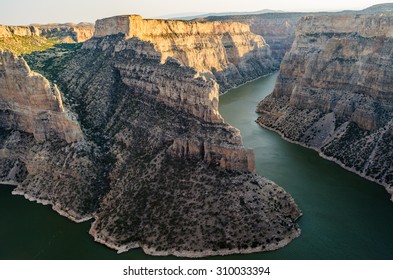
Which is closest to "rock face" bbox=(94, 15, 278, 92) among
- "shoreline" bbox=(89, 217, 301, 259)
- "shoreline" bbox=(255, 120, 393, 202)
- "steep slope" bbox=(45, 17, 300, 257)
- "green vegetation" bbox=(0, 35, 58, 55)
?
"green vegetation" bbox=(0, 35, 58, 55)

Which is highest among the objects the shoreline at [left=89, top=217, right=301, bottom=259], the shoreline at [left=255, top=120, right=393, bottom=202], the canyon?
the canyon

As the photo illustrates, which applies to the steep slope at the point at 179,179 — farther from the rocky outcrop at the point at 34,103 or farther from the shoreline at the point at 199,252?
the rocky outcrop at the point at 34,103

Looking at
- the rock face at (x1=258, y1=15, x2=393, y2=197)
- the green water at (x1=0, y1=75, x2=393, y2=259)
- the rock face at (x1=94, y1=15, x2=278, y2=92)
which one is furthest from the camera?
the rock face at (x1=94, y1=15, x2=278, y2=92)

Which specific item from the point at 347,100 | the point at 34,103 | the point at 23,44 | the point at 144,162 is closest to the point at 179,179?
the point at 144,162

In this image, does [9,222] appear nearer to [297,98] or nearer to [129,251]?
[129,251]

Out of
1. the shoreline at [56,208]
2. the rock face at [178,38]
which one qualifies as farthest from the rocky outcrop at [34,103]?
the rock face at [178,38]

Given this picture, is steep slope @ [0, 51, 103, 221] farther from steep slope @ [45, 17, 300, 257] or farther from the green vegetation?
the green vegetation
